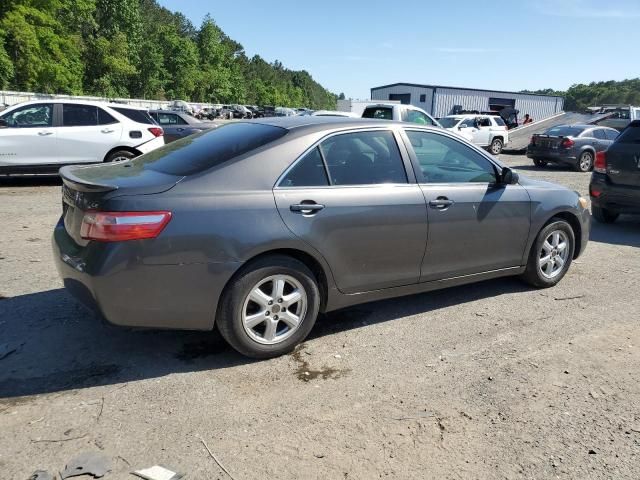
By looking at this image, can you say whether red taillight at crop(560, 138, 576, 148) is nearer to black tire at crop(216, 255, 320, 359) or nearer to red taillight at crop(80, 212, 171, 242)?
black tire at crop(216, 255, 320, 359)

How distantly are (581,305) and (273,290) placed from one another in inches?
122

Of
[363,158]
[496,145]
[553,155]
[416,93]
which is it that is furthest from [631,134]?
[416,93]

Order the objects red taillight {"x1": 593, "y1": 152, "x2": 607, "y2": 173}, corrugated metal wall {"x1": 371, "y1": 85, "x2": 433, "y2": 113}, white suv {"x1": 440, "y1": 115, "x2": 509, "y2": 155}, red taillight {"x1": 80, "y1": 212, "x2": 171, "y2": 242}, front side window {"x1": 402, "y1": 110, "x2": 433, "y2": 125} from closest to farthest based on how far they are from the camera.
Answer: red taillight {"x1": 80, "y1": 212, "x2": 171, "y2": 242} < red taillight {"x1": 593, "y1": 152, "x2": 607, "y2": 173} < front side window {"x1": 402, "y1": 110, "x2": 433, "y2": 125} < white suv {"x1": 440, "y1": 115, "x2": 509, "y2": 155} < corrugated metal wall {"x1": 371, "y1": 85, "x2": 433, "y2": 113}

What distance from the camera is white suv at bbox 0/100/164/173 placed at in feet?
33.9

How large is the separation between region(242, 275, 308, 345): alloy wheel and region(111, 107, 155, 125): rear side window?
9006 mm

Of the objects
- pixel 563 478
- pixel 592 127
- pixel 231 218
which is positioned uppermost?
pixel 592 127

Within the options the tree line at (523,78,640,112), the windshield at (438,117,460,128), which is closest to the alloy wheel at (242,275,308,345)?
the windshield at (438,117,460,128)

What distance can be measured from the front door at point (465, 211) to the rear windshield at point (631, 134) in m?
4.47

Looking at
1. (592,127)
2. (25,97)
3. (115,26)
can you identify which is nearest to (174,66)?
(115,26)

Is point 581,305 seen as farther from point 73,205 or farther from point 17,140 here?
point 17,140

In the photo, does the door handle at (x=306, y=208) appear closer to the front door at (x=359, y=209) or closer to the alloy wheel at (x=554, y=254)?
the front door at (x=359, y=209)

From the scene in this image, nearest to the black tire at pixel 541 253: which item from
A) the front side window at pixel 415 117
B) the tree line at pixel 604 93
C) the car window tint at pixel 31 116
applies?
the car window tint at pixel 31 116

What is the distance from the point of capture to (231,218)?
346cm

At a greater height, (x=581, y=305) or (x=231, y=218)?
(x=231, y=218)
